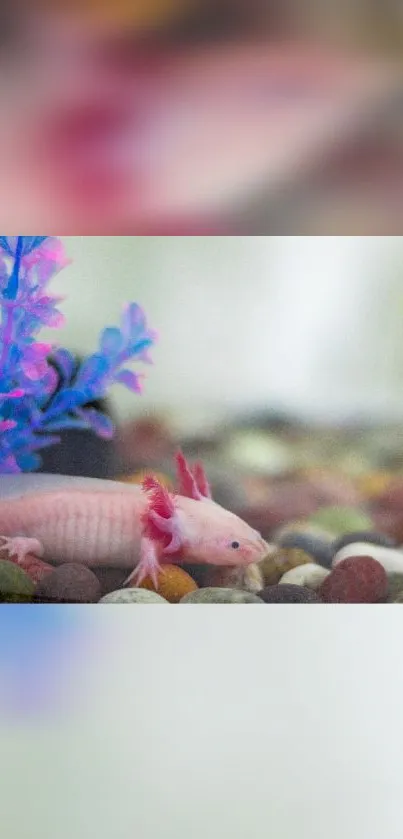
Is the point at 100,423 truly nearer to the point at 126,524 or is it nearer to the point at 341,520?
the point at 126,524

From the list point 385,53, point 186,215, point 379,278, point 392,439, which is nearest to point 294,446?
point 392,439

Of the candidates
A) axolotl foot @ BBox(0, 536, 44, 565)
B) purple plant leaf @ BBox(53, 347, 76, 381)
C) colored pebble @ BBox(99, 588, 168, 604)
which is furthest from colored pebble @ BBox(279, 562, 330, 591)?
purple plant leaf @ BBox(53, 347, 76, 381)

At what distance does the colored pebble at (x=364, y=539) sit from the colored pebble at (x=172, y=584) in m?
0.29

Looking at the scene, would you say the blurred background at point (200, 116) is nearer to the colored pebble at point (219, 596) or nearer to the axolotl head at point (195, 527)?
the axolotl head at point (195, 527)

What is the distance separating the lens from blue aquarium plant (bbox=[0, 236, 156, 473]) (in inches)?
76.9

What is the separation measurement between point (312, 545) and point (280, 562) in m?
0.07

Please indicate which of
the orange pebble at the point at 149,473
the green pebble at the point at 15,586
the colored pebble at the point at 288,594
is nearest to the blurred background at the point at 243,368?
the orange pebble at the point at 149,473

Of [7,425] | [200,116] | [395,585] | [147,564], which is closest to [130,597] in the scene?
[147,564]

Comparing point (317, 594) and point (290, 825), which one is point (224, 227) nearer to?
point (317, 594)

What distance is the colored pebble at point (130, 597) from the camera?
1.93 m

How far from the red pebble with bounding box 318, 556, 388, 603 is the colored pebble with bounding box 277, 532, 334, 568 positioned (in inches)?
1.1

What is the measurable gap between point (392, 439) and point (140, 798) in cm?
93

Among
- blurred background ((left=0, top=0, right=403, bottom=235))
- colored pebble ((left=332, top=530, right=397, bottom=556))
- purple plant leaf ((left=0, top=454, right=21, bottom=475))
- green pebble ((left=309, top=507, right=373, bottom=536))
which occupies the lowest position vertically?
colored pebble ((left=332, top=530, right=397, bottom=556))

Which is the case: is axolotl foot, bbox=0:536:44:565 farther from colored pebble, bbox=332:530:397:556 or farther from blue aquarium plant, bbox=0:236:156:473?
colored pebble, bbox=332:530:397:556
